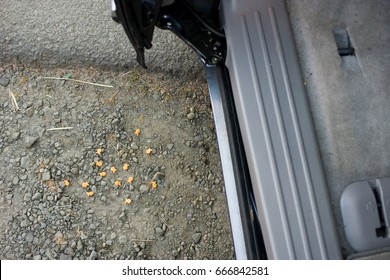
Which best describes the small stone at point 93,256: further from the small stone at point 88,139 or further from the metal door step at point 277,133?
the metal door step at point 277,133

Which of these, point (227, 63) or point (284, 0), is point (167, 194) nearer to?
point (227, 63)

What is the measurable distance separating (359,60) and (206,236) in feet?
2.49

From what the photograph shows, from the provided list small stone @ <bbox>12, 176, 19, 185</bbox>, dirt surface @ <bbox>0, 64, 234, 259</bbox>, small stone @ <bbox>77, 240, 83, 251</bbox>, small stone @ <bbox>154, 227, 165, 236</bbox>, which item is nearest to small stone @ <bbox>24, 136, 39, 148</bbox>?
dirt surface @ <bbox>0, 64, 234, 259</bbox>

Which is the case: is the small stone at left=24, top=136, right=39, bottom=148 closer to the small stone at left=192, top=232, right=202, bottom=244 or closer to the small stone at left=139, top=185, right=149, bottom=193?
the small stone at left=139, top=185, right=149, bottom=193

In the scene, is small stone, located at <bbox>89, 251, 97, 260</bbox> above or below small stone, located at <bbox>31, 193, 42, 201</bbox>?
below

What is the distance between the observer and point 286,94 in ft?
4.30

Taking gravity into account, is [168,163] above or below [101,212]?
above

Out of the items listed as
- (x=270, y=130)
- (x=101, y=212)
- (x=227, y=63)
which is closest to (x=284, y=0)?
(x=227, y=63)

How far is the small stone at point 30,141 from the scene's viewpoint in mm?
1682

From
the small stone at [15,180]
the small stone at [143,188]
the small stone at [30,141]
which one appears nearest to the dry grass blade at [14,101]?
the small stone at [30,141]

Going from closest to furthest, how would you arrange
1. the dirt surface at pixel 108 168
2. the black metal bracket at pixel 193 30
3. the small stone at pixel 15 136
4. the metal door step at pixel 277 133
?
the metal door step at pixel 277 133
the black metal bracket at pixel 193 30
the dirt surface at pixel 108 168
the small stone at pixel 15 136

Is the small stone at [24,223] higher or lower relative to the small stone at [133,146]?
lower

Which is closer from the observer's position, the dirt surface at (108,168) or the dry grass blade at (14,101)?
the dirt surface at (108,168)

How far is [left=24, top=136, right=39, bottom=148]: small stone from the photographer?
1682mm
